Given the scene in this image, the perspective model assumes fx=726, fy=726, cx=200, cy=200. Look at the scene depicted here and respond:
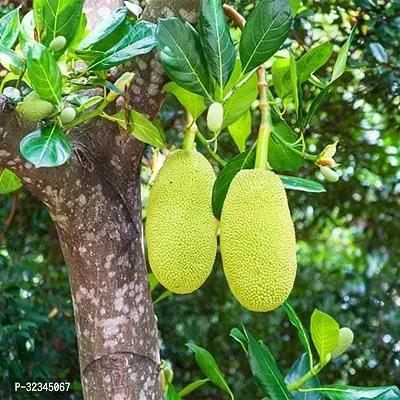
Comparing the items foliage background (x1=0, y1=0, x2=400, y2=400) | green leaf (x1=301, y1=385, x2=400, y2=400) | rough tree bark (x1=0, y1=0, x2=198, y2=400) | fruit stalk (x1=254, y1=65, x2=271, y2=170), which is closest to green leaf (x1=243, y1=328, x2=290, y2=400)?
green leaf (x1=301, y1=385, x2=400, y2=400)

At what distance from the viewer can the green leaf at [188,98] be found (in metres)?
0.66

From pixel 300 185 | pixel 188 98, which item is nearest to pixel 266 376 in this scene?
pixel 300 185

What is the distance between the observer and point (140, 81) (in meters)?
0.64

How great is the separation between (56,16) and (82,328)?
0.30m

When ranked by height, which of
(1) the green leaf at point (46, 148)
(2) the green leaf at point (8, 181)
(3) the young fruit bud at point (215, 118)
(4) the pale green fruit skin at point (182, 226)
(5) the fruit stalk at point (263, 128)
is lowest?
(2) the green leaf at point (8, 181)

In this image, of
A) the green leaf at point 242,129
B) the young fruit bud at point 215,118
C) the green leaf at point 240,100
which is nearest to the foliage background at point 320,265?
the green leaf at point 242,129

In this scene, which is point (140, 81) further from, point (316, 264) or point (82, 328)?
point (316, 264)

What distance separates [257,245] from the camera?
59 centimetres

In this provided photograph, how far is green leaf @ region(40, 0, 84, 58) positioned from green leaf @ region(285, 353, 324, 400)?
522 millimetres

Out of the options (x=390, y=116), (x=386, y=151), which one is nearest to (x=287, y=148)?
(x=390, y=116)

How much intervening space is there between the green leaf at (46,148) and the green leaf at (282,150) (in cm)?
22

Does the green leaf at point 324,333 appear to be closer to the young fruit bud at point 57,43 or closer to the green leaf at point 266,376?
the green leaf at point 266,376

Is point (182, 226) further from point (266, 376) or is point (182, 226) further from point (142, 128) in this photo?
point (266, 376)

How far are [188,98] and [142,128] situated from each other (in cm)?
7
